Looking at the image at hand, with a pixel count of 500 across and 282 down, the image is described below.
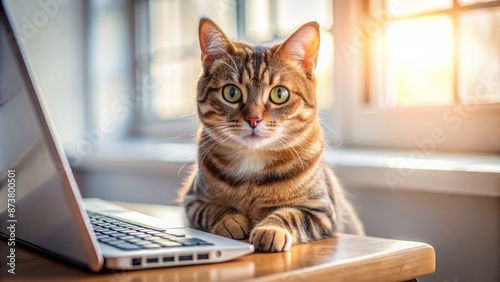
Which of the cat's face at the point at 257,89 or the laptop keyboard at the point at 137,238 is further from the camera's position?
the cat's face at the point at 257,89

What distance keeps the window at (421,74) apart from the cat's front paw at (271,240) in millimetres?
778

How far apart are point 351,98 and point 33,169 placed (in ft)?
3.77

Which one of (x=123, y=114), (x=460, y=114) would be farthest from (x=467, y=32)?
(x=123, y=114)

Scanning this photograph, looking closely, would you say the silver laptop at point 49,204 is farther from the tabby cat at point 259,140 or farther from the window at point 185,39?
the window at point 185,39

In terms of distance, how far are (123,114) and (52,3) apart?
0.57 meters

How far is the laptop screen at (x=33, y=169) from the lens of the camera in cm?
62

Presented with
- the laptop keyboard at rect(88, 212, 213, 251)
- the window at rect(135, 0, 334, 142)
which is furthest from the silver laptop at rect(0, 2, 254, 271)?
the window at rect(135, 0, 334, 142)

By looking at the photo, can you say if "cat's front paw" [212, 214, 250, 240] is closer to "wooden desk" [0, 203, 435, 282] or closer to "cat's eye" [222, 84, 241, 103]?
"wooden desk" [0, 203, 435, 282]

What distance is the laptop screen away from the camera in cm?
62

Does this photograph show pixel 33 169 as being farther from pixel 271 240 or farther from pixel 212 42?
pixel 212 42

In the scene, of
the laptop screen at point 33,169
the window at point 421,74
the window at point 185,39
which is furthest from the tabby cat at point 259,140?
the window at point 185,39

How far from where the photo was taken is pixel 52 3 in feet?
8.02

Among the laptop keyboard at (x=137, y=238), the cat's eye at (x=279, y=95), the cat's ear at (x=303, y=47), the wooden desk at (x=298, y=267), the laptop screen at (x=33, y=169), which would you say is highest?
the cat's ear at (x=303, y=47)

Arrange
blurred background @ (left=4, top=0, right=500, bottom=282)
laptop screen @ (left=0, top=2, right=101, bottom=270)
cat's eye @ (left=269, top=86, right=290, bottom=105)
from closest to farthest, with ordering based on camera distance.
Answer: laptop screen @ (left=0, top=2, right=101, bottom=270)
cat's eye @ (left=269, top=86, right=290, bottom=105)
blurred background @ (left=4, top=0, right=500, bottom=282)
